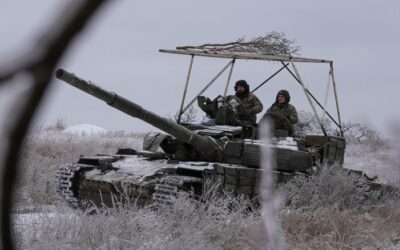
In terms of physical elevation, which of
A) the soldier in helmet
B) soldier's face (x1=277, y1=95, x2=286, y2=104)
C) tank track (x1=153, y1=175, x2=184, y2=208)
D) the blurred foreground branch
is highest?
soldier's face (x1=277, y1=95, x2=286, y2=104)

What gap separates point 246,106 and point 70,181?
9.59 ft

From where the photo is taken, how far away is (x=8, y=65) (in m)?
0.40

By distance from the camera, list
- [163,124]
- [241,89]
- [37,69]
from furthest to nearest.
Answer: [241,89]
[163,124]
[37,69]

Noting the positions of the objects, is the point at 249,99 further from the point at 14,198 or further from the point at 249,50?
the point at 14,198

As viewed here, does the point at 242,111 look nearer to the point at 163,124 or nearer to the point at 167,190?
the point at 163,124

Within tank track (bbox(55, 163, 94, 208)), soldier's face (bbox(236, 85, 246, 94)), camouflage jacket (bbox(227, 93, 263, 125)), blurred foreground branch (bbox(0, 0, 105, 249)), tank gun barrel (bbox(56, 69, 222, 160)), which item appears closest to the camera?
blurred foreground branch (bbox(0, 0, 105, 249))

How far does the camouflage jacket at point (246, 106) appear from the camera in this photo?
10258mm

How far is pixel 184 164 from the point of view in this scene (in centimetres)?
853

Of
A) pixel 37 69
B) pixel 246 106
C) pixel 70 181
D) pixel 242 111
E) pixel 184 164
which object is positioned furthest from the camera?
pixel 246 106

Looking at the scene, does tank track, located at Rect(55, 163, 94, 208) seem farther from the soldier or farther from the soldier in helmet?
the soldier in helmet

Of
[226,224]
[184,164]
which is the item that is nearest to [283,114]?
[184,164]

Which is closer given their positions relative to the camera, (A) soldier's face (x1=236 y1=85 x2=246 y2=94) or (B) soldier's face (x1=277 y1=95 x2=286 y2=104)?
(B) soldier's face (x1=277 y1=95 x2=286 y2=104)

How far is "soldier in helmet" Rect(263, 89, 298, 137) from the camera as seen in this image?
10062mm

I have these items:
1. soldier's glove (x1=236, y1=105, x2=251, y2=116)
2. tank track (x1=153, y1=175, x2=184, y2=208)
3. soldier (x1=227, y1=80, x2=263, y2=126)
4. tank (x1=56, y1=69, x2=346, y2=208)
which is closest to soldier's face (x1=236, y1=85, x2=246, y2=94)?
soldier (x1=227, y1=80, x2=263, y2=126)
